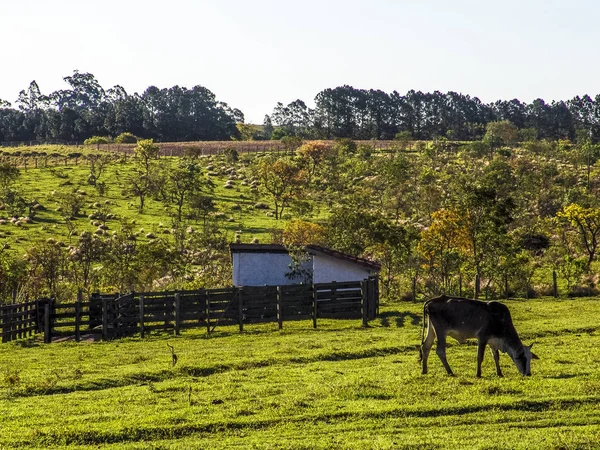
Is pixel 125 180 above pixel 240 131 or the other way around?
the other way around

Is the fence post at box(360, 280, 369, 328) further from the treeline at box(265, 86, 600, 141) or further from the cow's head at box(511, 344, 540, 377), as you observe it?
the treeline at box(265, 86, 600, 141)

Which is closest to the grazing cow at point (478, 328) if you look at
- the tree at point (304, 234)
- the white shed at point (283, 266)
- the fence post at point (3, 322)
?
the fence post at point (3, 322)

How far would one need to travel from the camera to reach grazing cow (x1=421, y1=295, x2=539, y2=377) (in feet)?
59.4

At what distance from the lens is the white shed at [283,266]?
127 ft

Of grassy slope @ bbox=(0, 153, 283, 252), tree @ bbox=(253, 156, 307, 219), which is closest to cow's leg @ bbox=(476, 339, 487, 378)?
grassy slope @ bbox=(0, 153, 283, 252)

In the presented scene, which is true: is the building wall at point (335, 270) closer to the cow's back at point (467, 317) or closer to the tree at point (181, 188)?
the cow's back at point (467, 317)

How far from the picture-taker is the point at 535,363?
65.6 ft

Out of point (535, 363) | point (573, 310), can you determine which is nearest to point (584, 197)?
point (573, 310)

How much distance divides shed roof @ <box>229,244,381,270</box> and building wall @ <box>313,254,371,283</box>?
33 cm

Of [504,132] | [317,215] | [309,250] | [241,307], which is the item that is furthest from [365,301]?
[504,132]

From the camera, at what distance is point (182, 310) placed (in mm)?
30672

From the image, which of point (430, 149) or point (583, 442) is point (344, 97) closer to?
point (430, 149)

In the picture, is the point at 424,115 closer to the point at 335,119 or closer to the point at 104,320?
the point at 335,119

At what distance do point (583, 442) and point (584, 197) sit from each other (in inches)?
2694
